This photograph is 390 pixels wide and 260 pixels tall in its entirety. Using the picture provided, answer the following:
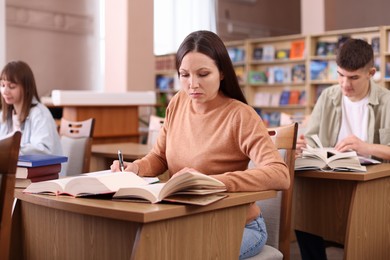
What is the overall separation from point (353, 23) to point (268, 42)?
2721mm

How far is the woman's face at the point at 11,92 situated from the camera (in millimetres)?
3510

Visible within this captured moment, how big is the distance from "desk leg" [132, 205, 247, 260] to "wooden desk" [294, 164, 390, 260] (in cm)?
83

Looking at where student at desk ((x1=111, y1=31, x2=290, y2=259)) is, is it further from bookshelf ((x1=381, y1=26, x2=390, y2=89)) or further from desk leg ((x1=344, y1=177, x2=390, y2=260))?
bookshelf ((x1=381, y1=26, x2=390, y2=89))

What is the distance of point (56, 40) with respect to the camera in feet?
27.5

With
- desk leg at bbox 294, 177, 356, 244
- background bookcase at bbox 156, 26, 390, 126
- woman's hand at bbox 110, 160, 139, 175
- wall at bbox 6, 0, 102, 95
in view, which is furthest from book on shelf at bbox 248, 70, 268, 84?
woman's hand at bbox 110, 160, 139, 175

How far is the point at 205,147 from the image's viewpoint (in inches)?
83.5

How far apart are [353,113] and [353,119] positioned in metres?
0.04

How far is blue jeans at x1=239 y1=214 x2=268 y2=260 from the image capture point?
2.00m

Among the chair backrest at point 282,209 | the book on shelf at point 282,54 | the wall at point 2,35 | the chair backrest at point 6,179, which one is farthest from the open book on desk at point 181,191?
the book on shelf at point 282,54

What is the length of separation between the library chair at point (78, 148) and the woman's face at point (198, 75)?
150 centimetres

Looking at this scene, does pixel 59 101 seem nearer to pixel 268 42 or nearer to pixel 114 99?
pixel 114 99

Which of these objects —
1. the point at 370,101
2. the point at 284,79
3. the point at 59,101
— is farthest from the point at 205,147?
the point at 284,79

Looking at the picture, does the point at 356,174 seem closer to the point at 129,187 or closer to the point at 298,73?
the point at 129,187

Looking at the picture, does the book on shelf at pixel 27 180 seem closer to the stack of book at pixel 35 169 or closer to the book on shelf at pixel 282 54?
the stack of book at pixel 35 169
